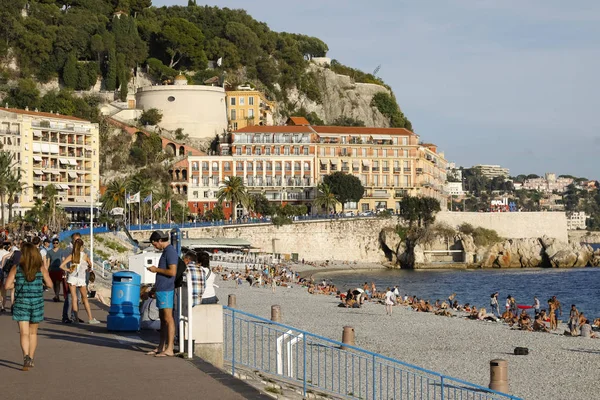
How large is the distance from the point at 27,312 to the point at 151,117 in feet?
319

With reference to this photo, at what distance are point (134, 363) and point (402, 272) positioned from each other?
246ft

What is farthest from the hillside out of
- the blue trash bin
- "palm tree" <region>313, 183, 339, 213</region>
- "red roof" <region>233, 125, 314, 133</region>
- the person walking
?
the person walking

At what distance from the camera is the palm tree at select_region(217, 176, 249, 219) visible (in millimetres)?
92312

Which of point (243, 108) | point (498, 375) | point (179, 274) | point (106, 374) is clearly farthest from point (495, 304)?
point (243, 108)

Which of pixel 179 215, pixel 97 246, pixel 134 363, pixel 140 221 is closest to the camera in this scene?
pixel 134 363

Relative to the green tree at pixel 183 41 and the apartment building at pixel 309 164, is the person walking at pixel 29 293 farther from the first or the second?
the green tree at pixel 183 41

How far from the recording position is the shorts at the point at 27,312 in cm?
1234

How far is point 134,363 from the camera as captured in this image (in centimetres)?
1266

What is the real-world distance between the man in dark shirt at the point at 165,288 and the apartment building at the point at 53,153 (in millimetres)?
76485

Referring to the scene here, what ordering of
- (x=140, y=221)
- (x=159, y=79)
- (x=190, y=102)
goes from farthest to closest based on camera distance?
(x=159, y=79), (x=190, y=102), (x=140, y=221)

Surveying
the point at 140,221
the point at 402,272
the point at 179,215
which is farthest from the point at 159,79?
the point at 402,272

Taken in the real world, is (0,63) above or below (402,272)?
above

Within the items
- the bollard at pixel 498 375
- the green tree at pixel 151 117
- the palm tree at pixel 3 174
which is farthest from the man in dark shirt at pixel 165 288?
the green tree at pixel 151 117

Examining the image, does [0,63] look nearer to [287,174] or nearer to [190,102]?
[190,102]
